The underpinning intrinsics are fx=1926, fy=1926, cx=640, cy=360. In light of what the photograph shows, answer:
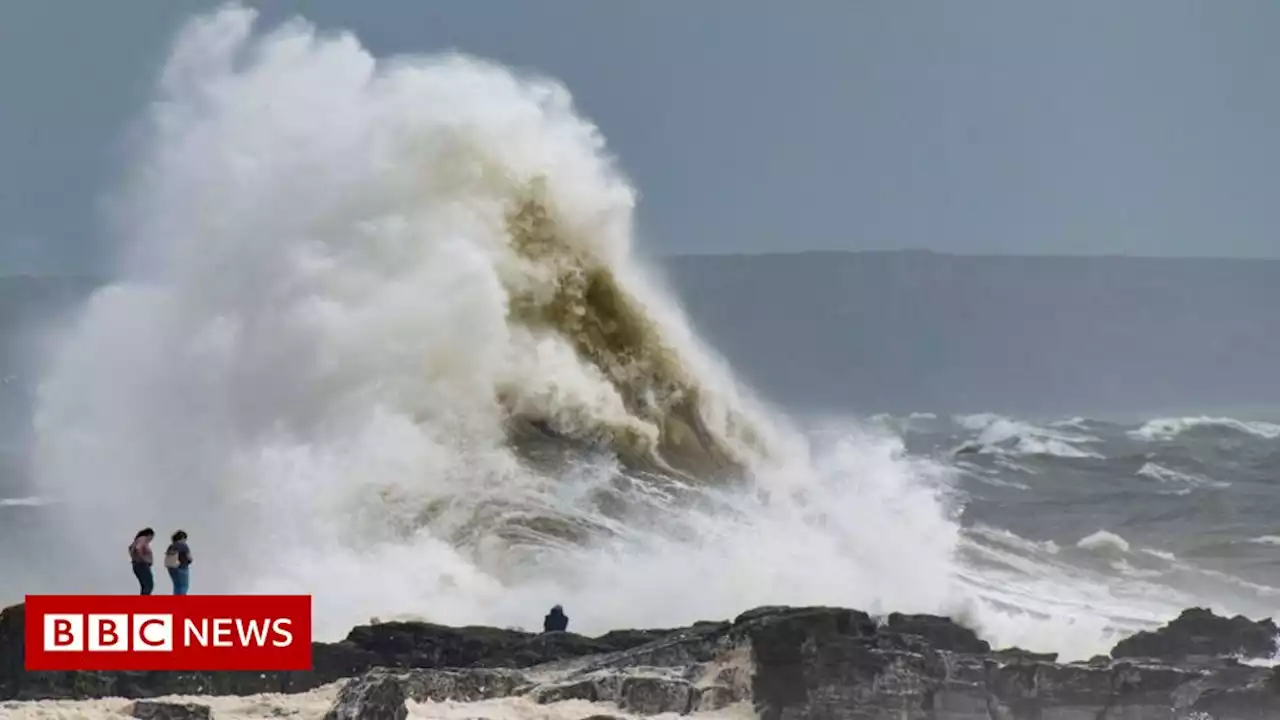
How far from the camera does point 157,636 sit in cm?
1336

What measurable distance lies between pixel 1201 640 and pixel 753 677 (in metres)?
4.07

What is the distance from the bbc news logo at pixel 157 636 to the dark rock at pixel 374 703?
1.19m

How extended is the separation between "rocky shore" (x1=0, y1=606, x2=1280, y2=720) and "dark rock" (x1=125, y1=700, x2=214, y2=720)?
0.01 metres

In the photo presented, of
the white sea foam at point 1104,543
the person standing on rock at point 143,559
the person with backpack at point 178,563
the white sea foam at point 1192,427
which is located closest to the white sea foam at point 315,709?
the person standing on rock at point 143,559

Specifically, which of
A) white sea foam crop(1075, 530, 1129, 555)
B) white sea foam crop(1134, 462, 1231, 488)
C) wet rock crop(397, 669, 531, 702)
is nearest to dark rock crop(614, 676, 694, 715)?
wet rock crop(397, 669, 531, 702)

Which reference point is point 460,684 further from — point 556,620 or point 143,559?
point 143,559

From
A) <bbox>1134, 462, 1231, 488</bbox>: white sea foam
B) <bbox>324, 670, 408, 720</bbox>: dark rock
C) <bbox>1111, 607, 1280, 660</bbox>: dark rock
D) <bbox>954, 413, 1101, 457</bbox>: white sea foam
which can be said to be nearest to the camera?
<bbox>324, 670, 408, 720</bbox>: dark rock

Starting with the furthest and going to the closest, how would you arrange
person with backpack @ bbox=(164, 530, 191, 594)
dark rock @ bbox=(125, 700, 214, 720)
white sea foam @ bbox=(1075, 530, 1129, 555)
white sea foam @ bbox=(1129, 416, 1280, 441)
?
1. white sea foam @ bbox=(1129, 416, 1280, 441)
2. white sea foam @ bbox=(1075, 530, 1129, 555)
3. person with backpack @ bbox=(164, 530, 191, 594)
4. dark rock @ bbox=(125, 700, 214, 720)

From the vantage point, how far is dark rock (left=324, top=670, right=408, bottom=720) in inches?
479

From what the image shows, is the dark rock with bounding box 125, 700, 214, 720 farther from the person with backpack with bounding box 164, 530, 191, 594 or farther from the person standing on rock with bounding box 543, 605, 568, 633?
the person standing on rock with bounding box 543, 605, 568, 633

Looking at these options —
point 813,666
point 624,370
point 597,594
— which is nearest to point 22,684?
point 813,666

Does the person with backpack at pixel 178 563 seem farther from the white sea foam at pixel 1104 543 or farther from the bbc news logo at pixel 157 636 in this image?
the white sea foam at pixel 1104 543

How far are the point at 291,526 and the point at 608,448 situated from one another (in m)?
4.74

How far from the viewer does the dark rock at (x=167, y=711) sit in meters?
12.4
